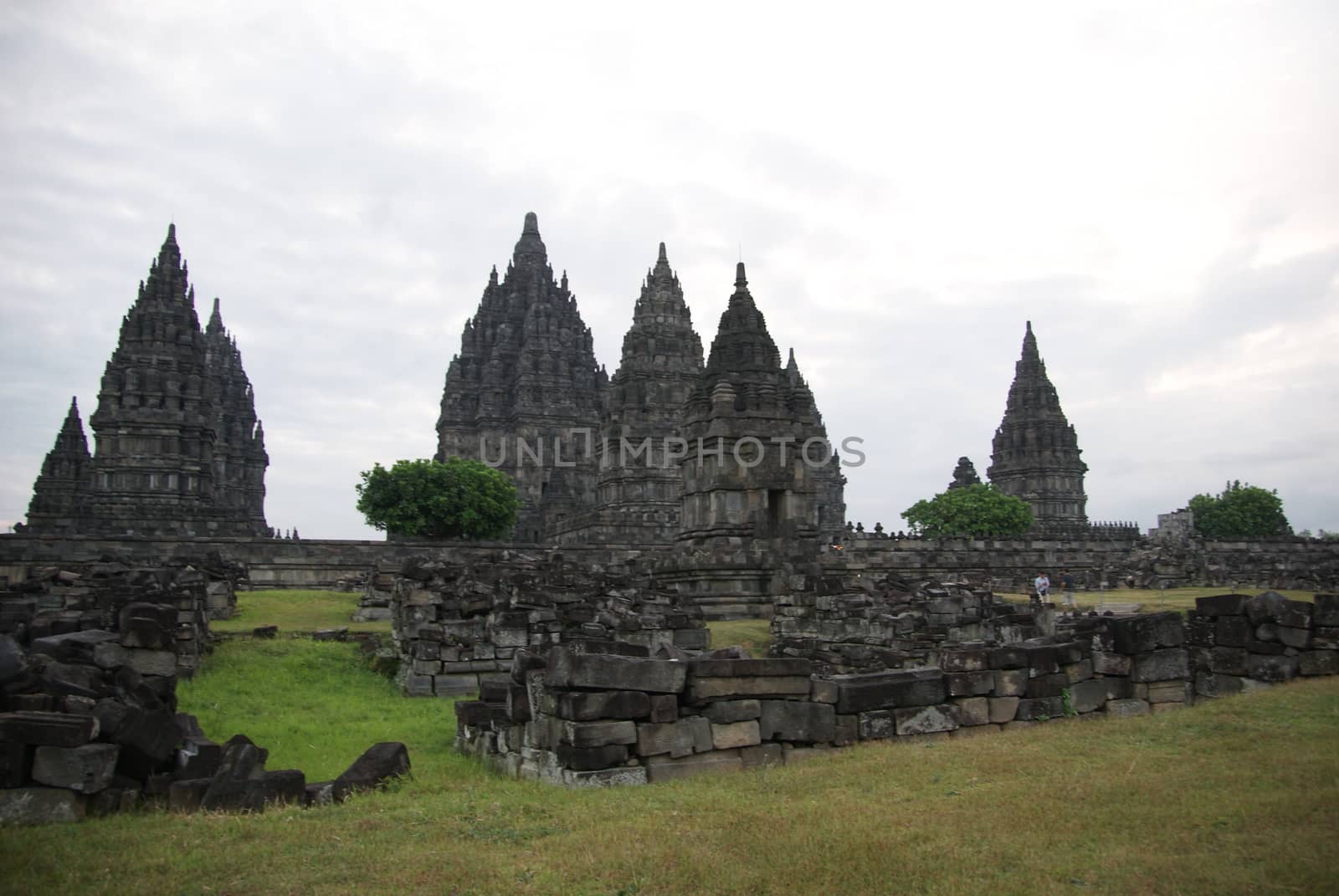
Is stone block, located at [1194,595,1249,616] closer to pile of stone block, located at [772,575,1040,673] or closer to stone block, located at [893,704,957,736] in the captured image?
pile of stone block, located at [772,575,1040,673]

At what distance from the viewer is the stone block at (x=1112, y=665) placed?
33.8 ft

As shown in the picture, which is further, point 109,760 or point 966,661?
point 966,661

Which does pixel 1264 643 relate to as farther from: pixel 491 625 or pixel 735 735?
pixel 491 625

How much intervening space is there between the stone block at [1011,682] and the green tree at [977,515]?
188 feet

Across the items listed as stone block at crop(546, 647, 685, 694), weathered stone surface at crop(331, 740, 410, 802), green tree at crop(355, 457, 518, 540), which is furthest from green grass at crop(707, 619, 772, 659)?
green tree at crop(355, 457, 518, 540)

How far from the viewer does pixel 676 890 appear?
5.20 meters

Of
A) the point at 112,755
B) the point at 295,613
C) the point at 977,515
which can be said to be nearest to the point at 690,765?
the point at 112,755

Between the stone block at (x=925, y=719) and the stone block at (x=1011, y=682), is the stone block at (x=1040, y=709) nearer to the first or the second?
the stone block at (x=1011, y=682)

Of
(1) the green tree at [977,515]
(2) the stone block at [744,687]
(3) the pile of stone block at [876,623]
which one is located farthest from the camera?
(1) the green tree at [977,515]

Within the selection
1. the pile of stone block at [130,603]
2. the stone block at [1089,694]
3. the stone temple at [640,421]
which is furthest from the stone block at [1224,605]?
the stone temple at [640,421]

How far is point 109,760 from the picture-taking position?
7004 mm

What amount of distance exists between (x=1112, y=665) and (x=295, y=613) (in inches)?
691

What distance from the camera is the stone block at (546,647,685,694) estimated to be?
7816 millimetres

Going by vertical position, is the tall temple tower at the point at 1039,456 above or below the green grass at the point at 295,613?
above
